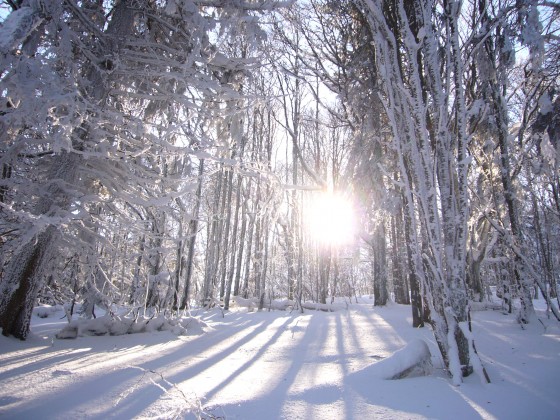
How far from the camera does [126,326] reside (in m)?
5.34

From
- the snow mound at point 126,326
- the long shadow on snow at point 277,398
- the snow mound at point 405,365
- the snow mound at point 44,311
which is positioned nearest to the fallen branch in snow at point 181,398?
the long shadow on snow at point 277,398

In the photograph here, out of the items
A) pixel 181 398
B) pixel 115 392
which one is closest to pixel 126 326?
pixel 115 392

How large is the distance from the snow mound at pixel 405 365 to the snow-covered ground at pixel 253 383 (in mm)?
54

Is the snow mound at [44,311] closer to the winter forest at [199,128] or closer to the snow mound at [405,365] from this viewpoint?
the winter forest at [199,128]

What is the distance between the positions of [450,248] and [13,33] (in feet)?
13.9

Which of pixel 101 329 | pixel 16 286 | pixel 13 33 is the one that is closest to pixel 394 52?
pixel 13 33

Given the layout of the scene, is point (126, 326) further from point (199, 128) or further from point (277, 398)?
point (277, 398)

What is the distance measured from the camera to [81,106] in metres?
2.90

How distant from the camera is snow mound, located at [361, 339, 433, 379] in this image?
2.79m

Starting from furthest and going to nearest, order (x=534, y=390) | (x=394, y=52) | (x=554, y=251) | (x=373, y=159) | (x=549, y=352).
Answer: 1. (x=554, y=251)
2. (x=373, y=159)
3. (x=549, y=352)
4. (x=394, y=52)
5. (x=534, y=390)

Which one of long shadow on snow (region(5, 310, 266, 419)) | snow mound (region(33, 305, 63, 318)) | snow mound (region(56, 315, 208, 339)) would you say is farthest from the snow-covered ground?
snow mound (region(33, 305, 63, 318))

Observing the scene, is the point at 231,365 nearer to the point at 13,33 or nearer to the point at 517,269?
the point at 13,33

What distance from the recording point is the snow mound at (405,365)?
9.14 ft

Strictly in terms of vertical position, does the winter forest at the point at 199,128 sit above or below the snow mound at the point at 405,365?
above
